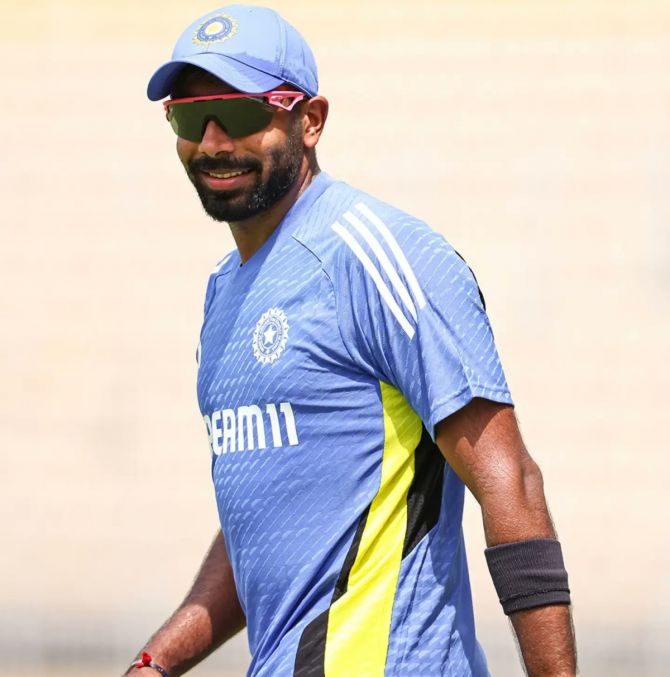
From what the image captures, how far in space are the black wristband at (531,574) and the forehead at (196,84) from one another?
1.05 meters

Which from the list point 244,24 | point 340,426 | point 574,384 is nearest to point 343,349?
point 340,426

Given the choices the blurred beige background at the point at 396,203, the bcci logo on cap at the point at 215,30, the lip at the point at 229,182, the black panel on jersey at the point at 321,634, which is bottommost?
the black panel on jersey at the point at 321,634

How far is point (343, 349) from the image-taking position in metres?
2.83

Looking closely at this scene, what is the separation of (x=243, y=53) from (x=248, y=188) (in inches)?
10.1

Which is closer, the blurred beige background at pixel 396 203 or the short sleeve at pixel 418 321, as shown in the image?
the short sleeve at pixel 418 321

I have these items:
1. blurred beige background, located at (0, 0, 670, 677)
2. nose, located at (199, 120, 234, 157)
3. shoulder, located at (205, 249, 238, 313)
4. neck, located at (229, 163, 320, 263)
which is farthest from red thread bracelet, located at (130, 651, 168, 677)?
blurred beige background, located at (0, 0, 670, 677)

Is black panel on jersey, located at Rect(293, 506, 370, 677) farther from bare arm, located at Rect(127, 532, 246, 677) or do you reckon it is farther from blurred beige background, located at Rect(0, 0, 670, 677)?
blurred beige background, located at Rect(0, 0, 670, 677)

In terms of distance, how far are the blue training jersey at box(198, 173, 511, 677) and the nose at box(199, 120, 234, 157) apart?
0.85 feet

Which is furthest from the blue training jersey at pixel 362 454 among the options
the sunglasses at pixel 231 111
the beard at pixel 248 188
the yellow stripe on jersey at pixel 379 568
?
the sunglasses at pixel 231 111

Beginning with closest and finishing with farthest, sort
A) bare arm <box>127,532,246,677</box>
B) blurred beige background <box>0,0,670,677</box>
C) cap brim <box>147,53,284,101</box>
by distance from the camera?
1. cap brim <box>147,53,284,101</box>
2. bare arm <box>127,532,246,677</box>
3. blurred beige background <box>0,0,670,677</box>

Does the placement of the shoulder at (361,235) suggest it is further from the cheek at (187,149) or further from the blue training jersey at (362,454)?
the cheek at (187,149)

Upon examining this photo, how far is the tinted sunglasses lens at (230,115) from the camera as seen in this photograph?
3064 millimetres

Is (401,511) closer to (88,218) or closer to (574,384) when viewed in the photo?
(574,384)

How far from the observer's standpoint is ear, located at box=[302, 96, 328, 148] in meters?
3.19
